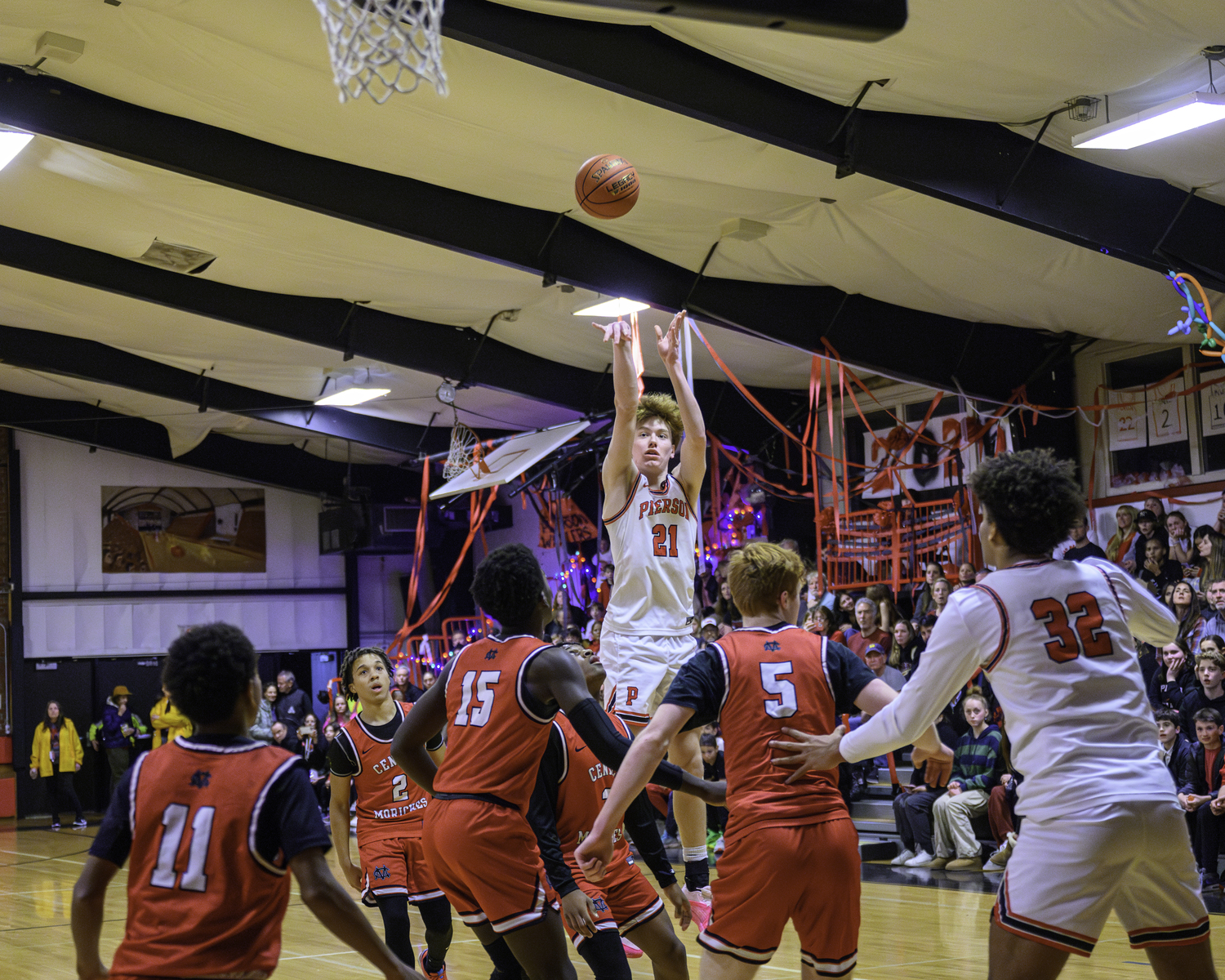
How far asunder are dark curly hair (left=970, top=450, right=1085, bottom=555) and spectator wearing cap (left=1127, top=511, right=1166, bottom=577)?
9.07 meters

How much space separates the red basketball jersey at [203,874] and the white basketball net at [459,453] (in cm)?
1329

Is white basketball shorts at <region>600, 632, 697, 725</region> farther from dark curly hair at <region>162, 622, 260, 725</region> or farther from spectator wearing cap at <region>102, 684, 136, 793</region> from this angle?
spectator wearing cap at <region>102, 684, 136, 793</region>

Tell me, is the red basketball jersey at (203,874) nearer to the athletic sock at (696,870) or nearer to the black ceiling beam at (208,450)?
the athletic sock at (696,870)

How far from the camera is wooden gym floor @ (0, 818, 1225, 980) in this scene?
22.3ft

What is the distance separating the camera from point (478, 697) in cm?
425

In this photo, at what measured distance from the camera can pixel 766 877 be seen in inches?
143

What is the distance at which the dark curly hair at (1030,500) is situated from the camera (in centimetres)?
329

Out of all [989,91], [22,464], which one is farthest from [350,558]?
[989,91]

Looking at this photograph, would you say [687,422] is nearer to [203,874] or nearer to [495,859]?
[495,859]

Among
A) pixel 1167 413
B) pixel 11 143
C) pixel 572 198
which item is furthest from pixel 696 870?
pixel 1167 413

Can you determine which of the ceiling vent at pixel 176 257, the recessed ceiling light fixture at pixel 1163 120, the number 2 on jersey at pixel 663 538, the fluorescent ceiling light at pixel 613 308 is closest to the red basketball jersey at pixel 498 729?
the number 2 on jersey at pixel 663 538

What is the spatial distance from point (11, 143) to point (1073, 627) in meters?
8.94

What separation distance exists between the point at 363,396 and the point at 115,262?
4300 mm

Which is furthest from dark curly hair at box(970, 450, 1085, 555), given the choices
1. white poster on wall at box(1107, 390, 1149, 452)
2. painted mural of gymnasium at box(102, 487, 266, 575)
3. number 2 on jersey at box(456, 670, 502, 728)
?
painted mural of gymnasium at box(102, 487, 266, 575)
